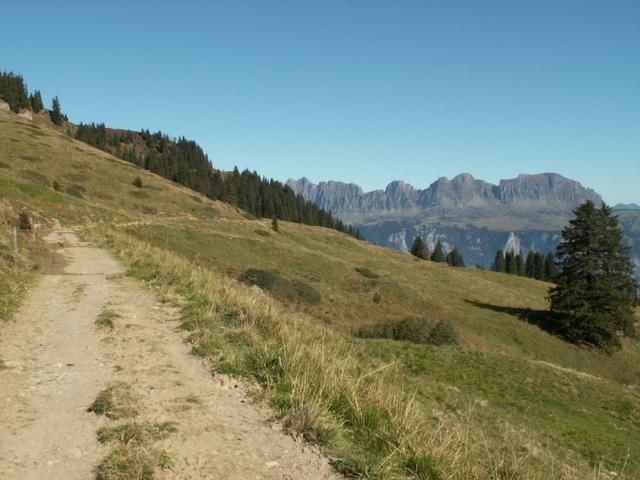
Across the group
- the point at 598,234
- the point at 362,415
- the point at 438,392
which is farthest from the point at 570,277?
the point at 362,415

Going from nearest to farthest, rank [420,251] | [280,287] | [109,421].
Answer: [109,421], [280,287], [420,251]

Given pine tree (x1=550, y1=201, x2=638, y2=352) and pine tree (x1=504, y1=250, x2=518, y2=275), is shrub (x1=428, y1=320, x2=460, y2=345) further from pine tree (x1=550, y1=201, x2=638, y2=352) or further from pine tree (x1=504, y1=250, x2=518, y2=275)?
pine tree (x1=504, y1=250, x2=518, y2=275)

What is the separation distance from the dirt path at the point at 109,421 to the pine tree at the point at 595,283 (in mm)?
41542

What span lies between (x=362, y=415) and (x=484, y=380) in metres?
12.6

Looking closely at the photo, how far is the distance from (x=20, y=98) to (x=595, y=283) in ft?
511

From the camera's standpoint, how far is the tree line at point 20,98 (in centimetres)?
12681

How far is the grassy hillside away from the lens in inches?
225

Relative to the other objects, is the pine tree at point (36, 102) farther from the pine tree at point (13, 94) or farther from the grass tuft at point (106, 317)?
the grass tuft at point (106, 317)

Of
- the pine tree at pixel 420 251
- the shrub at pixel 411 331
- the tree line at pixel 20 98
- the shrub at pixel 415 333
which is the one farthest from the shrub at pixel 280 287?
the tree line at pixel 20 98

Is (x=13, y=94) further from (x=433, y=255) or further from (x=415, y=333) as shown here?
(x=415, y=333)

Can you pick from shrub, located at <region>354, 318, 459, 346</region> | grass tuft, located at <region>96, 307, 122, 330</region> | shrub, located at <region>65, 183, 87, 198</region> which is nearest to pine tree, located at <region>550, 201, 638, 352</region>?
shrub, located at <region>354, 318, 459, 346</region>

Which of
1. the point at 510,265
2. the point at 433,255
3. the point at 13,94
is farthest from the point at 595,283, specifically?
the point at 13,94

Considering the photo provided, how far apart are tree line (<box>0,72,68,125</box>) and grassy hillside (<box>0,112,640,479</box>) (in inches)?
3687

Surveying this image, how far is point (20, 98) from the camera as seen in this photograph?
132 meters
